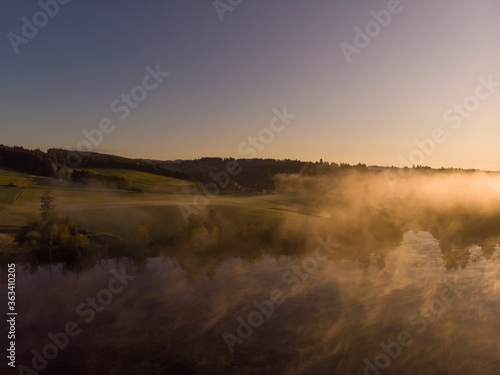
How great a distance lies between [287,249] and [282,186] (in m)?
67.2

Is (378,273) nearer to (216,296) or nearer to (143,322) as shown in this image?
(216,296)

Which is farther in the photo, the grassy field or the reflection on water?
the grassy field

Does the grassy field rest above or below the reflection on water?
above

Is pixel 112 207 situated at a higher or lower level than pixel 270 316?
higher

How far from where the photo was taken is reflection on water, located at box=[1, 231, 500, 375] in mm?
22078

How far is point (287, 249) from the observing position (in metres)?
52.2

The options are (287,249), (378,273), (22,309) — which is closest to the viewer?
(22,309)

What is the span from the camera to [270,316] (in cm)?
2884

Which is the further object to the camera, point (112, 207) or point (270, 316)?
point (112, 207)

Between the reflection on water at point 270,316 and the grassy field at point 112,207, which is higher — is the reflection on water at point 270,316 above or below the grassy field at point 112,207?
below

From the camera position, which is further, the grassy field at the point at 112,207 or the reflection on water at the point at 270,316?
the grassy field at the point at 112,207

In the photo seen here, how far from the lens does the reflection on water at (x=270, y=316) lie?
22.1m

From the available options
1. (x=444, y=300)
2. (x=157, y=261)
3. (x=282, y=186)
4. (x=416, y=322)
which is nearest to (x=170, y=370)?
(x=416, y=322)

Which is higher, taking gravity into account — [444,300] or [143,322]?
[444,300]
